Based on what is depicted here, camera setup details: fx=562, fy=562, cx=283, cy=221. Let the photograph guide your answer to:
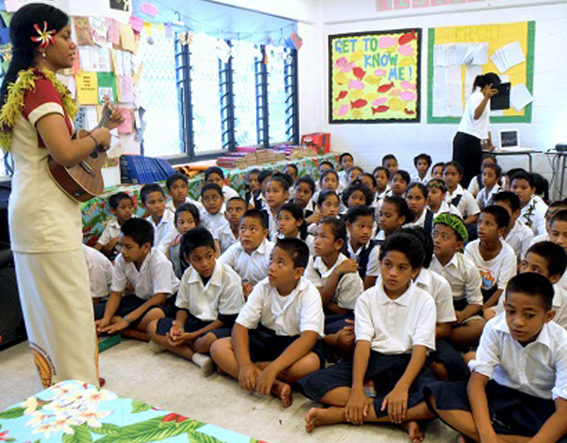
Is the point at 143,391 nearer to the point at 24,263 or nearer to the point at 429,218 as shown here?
the point at 24,263

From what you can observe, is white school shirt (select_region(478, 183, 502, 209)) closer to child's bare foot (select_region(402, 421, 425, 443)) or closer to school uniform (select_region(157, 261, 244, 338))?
school uniform (select_region(157, 261, 244, 338))

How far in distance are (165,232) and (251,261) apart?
851 millimetres

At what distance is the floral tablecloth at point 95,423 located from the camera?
36.5 inches

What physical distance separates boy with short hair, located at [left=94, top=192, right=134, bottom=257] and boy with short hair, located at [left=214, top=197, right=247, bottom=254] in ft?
1.87

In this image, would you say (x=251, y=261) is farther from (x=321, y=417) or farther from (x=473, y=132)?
(x=473, y=132)

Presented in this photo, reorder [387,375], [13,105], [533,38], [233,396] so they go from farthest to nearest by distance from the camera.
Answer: [533,38] → [233,396] → [387,375] → [13,105]

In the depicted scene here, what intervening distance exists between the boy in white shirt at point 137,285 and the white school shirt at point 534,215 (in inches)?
87.2

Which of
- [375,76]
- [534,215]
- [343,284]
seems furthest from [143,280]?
[375,76]

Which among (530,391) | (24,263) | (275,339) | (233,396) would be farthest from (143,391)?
(530,391)

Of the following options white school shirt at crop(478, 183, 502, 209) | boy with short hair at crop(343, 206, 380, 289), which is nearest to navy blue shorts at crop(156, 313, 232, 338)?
boy with short hair at crop(343, 206, 380, 289)

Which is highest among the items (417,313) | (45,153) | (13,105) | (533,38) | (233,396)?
(533,38)

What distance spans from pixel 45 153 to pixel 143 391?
1.00 m

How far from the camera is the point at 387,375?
1.94 m

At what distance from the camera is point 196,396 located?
211 cm
